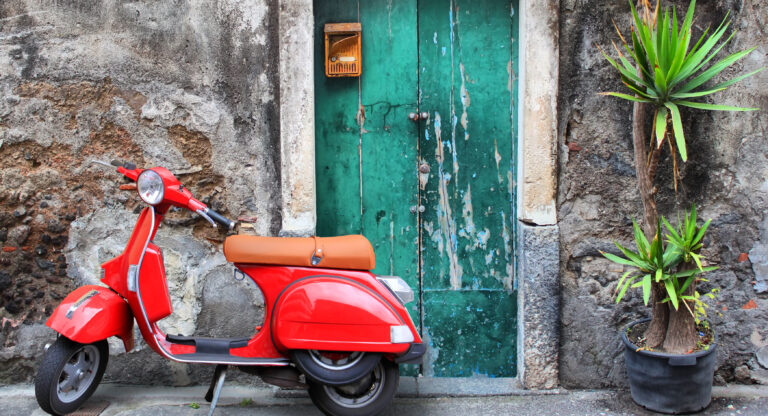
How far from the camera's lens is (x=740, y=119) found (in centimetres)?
347

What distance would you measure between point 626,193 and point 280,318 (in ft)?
6.48

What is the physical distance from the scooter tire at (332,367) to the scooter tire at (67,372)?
1.02 m

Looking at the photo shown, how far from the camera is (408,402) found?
342cm

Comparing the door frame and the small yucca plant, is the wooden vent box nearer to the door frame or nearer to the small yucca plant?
the door frame

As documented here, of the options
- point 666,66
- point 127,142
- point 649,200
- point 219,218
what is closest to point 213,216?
point 219,218

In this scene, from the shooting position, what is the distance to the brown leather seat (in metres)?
2.94

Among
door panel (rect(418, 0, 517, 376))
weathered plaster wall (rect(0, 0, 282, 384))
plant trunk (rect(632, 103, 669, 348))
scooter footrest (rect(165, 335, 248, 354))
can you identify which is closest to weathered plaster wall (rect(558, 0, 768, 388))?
plant trunk (rect(632, 103, 669, 348))

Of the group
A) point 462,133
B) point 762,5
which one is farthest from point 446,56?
point 762,5

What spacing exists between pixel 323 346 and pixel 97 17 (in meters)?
2.19

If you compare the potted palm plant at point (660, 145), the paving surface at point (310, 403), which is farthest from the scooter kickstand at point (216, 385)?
the potted palm plant at point (660, 145)

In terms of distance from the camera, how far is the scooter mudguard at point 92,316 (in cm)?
289

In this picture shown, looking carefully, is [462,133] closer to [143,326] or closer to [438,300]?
[438,300]

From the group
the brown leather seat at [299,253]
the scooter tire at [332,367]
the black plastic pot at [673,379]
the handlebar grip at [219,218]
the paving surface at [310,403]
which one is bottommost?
the paving surface at [310,403]

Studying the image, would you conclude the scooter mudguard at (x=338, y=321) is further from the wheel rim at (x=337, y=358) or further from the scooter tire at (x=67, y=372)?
the scooter tire at (x=67, y=372)
